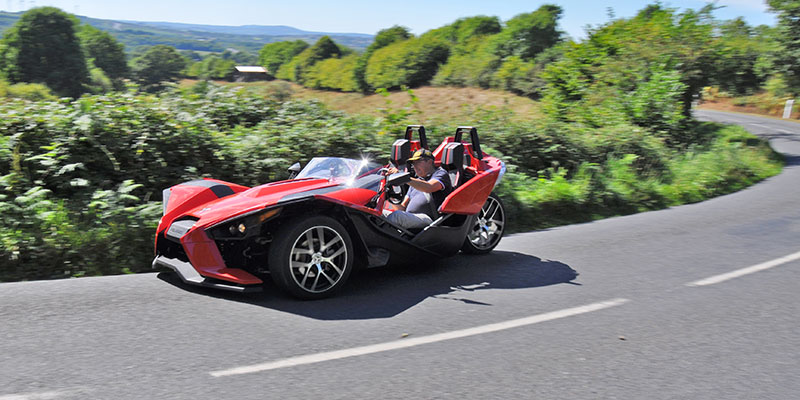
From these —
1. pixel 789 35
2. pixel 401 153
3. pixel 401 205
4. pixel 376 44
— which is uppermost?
pixel 789 35

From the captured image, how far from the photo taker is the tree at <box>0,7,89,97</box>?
32.1 feet

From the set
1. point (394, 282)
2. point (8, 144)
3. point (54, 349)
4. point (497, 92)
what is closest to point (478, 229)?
point (394, 282)

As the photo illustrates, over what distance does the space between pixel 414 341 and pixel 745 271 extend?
14.6ft

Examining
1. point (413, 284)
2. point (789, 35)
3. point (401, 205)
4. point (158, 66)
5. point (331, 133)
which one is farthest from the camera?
point (789, 35)

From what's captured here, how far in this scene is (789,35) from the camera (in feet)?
83.6

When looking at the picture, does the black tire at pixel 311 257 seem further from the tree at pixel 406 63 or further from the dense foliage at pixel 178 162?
the tree at pixel 406 63

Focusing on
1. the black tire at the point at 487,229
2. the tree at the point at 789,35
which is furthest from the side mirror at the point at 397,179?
the tree at the point at 789,35

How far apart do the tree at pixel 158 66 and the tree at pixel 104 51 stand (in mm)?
262

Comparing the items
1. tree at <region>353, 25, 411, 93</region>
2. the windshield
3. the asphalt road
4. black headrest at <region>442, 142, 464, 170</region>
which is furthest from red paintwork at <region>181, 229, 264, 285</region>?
tree at <region>353, 25, 411, 93</region>

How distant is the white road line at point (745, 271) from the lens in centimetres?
644

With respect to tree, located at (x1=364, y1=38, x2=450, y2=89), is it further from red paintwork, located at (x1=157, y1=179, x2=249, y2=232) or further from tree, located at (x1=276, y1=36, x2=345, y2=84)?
red paintwork, located at (x1=157, y1=179, x2=249, y2=232)

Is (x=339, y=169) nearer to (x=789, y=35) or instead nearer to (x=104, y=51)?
(x=104, y=51)

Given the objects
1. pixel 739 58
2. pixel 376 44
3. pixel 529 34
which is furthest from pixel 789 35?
pixel 376 44

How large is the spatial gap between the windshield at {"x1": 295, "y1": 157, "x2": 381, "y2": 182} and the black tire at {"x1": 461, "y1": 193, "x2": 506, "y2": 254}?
1476 millimetres
